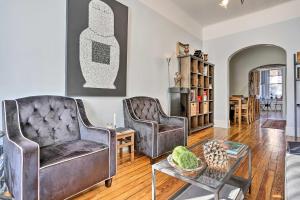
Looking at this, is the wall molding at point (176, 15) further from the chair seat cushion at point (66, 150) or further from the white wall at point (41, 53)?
the chair seat cushion at point (66, 150)

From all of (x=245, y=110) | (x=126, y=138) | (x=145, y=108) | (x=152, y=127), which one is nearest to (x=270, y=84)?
(x=245, y=110)

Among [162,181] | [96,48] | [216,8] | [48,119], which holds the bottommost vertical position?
[162,181]

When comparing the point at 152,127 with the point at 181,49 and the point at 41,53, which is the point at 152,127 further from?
the point at 181,49

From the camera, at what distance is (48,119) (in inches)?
74.2

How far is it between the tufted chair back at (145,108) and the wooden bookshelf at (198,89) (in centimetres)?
107

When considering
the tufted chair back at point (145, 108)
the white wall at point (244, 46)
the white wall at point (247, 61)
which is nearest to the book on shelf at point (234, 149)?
the tufted chair back at point (145, 108)

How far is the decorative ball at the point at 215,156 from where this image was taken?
1337 mm

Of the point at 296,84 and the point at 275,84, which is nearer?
the point at 296,84

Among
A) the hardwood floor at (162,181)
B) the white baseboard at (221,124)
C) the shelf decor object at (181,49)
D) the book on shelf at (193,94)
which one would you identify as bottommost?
the hardwood floor at (162,181)

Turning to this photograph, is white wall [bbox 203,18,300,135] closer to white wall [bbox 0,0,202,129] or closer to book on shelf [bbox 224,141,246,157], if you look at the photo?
white wall [bbox 0,0,202,129]

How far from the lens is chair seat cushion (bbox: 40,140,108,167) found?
143 cm

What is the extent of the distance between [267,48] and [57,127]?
7533 mm

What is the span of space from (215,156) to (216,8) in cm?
425

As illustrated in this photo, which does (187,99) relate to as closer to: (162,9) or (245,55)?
(162,9)
